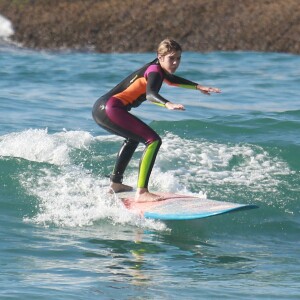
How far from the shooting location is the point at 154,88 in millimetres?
9008

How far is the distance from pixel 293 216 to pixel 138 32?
1614 centimetres

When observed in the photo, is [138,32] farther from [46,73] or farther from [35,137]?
[35,137]

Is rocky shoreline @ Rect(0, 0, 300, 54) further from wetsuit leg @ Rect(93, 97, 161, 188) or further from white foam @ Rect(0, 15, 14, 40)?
wetsuit leg @ Rect(93, 97, 161, 188)

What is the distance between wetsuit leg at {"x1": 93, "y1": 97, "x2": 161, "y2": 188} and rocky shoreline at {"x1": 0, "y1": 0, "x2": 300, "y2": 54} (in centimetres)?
1589

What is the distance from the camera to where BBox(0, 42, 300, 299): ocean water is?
7.80m

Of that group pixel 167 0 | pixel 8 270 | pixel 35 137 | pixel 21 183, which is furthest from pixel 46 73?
pixel 8 270

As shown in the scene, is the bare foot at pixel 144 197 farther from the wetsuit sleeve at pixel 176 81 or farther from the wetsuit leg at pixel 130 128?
the wetsuit sleeve at pixel 176 81

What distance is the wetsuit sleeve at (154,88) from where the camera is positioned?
8.85 metres

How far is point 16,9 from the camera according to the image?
85.0ft

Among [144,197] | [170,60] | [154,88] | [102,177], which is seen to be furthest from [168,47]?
[102,177]

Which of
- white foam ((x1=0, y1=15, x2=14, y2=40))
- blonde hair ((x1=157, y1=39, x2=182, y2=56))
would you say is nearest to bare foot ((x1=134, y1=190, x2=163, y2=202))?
blonde hair ((x1=157, y1=39, x2=182, y2=56))

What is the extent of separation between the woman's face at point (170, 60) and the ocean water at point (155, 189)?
1.48 metres

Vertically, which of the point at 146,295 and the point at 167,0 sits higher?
the point at 167,0

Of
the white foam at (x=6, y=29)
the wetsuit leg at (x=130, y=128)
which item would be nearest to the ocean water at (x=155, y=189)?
the wetsuit leg at (x=130, y=128)
